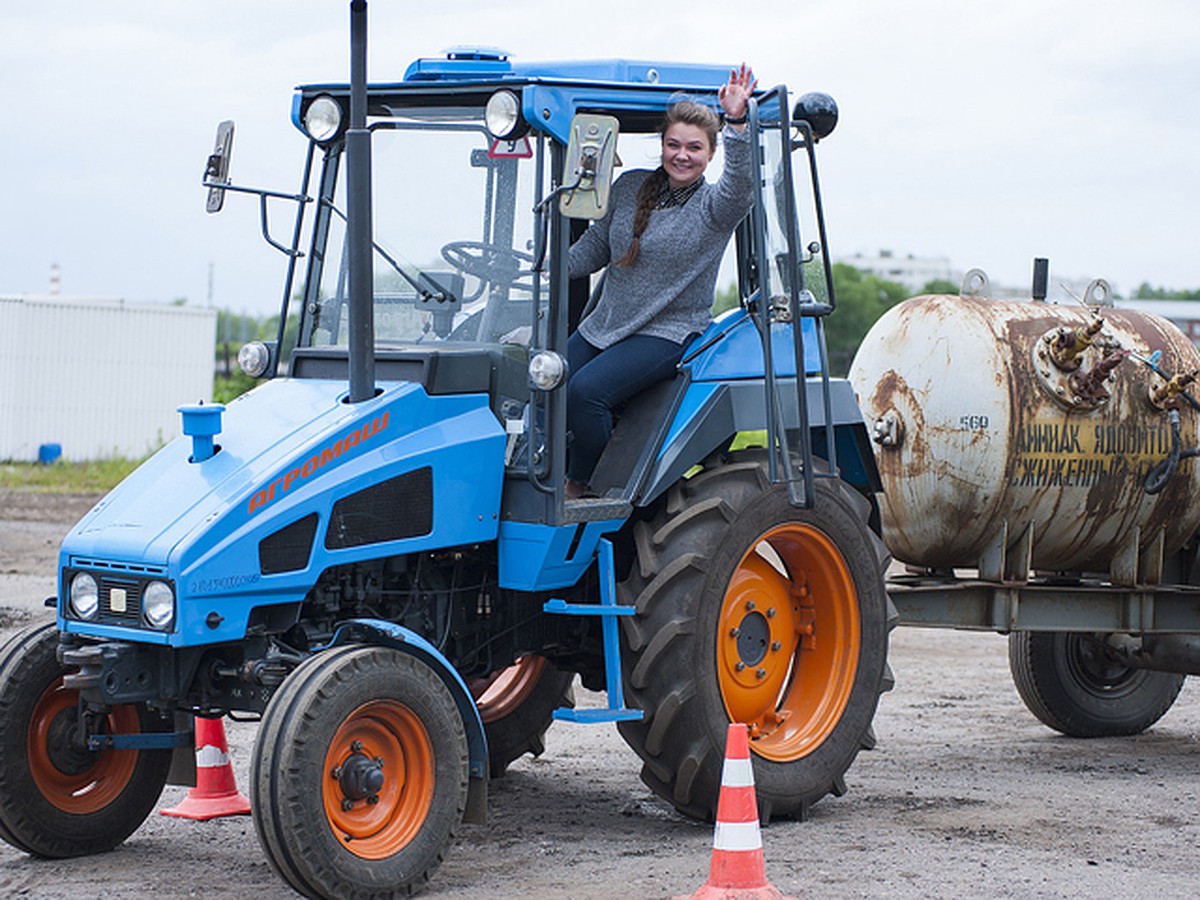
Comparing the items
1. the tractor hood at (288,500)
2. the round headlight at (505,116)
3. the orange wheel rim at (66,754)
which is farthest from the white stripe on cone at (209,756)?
the round headlight at (505,116)

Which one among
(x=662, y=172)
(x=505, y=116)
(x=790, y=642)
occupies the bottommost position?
(x=790, y=642)

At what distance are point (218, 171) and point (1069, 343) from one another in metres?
4.07

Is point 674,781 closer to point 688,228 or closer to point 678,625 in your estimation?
point 678,625

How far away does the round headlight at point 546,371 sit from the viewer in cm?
595

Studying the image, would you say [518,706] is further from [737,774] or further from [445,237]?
[737,774]

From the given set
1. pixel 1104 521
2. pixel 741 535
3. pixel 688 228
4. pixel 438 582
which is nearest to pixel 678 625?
pixel 741 535

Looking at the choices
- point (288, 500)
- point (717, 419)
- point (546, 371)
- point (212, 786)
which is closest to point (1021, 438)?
point (717, 419)

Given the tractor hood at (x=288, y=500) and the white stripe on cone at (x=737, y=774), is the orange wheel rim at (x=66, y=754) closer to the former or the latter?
the tractor hood at (x=288, y=500)

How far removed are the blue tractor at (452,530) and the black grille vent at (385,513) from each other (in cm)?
1

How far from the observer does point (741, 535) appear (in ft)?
21.5

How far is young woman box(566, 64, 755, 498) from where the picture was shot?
6484 millimetres

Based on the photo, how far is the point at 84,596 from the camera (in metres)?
5.74

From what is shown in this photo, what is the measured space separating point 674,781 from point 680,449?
1248 mm

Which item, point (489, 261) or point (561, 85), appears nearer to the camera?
point (561, 85)
